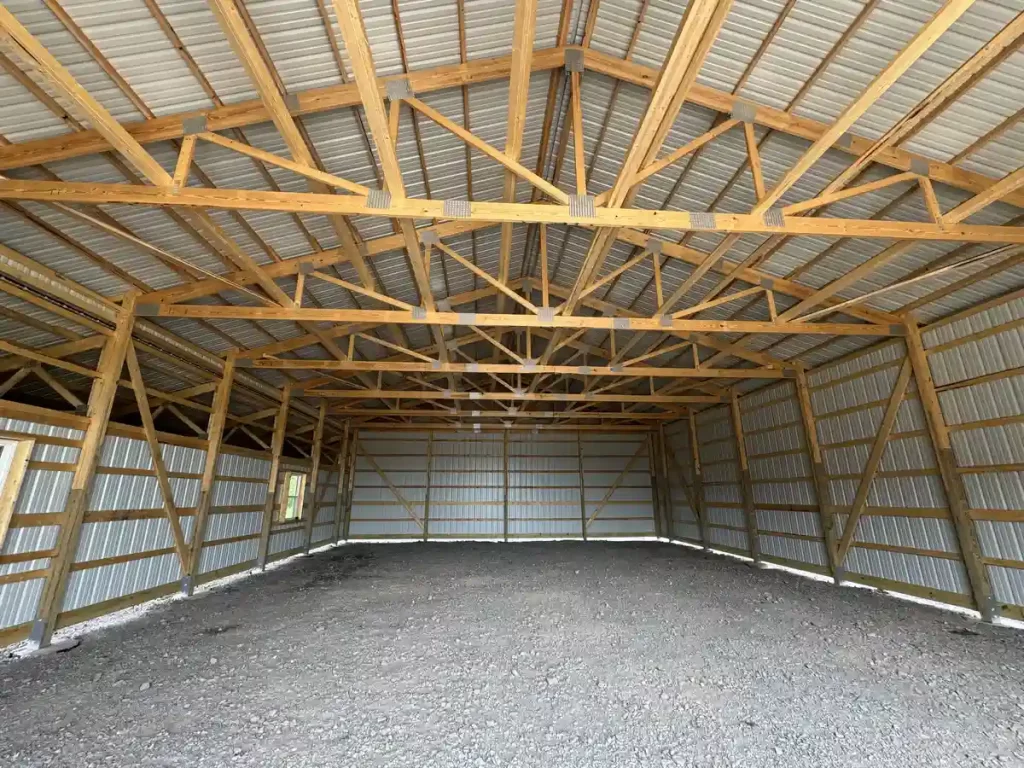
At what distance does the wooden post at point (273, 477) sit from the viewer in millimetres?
10633

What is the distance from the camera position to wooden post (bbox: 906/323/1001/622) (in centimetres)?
654

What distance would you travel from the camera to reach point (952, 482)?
7012 millimetres

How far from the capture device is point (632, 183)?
4367mm

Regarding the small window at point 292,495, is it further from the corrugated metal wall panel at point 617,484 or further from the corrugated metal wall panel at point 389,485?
the corrugated metal wall panel at point 617,484

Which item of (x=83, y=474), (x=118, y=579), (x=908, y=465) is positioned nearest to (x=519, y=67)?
(x=83, y=474)

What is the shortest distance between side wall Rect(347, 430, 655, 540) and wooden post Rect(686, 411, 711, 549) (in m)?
2.84

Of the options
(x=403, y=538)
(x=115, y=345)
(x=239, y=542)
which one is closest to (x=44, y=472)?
(x=115, y=345)

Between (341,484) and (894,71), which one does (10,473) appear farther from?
(341,484)

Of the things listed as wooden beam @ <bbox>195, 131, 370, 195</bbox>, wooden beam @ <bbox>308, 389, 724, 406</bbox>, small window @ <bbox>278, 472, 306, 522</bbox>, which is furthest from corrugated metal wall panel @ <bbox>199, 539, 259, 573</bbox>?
wooden beam @ <bbox>195, 131, 370, 195</bbox>

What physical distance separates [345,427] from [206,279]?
9677 mm

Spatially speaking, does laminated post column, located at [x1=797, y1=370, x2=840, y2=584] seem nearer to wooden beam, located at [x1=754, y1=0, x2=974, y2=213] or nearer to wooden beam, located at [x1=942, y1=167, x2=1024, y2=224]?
wooden beam, located at [x1=942, y1=167, x2=1024, y2=224]

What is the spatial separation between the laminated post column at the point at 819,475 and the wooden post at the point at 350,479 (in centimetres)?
1363

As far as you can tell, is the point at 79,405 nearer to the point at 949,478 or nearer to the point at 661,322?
the point at 661,322

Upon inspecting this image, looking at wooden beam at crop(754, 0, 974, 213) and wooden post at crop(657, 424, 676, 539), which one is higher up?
wooden beam at crop(754, 0, 974, 213)
